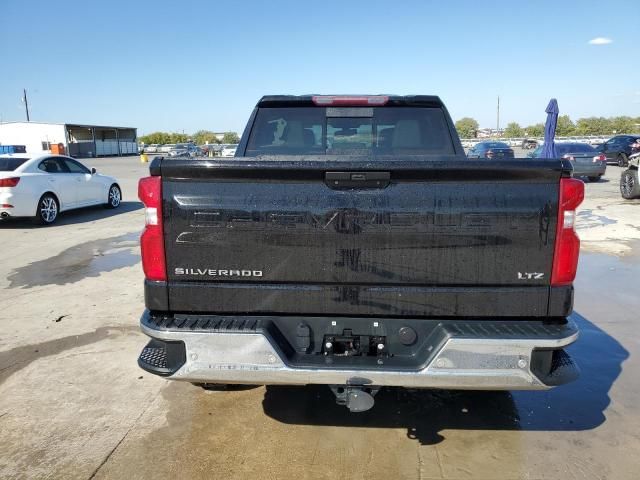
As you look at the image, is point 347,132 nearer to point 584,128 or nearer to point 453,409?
point 453,409

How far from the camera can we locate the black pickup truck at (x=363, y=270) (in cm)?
254

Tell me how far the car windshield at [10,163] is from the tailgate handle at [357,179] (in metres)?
10.6

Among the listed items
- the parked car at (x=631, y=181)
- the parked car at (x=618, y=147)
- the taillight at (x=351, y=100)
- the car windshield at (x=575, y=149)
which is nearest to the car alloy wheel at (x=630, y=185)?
the parked car at (x=631, y=181)

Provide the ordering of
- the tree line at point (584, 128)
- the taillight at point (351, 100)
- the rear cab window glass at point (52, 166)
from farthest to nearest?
the tree line at point (584, 128) < the rear cab window glass at point (52, 166) < the taillight at point (351, 100)

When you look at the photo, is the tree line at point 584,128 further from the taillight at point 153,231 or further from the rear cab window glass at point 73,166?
the taillight at point 153,231

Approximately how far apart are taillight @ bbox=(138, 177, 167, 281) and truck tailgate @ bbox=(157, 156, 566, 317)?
39mm

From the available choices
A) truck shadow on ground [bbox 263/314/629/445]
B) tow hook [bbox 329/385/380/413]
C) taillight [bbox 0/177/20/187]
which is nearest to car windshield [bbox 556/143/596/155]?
truck shadow on ground [bbox 263/314/629/445]

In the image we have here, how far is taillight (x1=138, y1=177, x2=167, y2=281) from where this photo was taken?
2.62 metres

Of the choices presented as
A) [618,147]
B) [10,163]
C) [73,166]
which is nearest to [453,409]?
[10,163]

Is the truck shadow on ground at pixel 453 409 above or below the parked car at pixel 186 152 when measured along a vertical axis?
below

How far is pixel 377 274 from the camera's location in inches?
103

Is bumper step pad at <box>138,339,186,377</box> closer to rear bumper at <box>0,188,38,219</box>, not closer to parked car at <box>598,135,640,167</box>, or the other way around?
rear bumper at <box>0,188,38,219</box>

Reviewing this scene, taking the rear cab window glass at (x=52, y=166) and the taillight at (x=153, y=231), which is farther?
the rear cab window glass at (x=52, y=166)

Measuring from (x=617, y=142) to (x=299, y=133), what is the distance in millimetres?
30483
